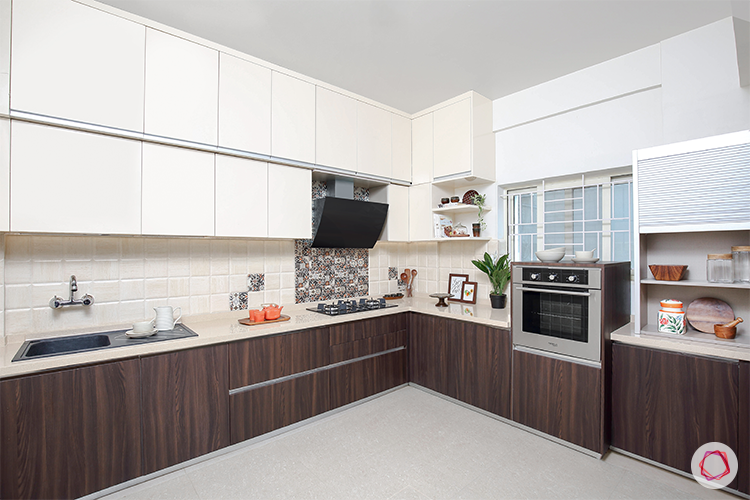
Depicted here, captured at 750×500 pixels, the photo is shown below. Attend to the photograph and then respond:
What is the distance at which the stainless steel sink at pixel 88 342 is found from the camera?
75.5 inches

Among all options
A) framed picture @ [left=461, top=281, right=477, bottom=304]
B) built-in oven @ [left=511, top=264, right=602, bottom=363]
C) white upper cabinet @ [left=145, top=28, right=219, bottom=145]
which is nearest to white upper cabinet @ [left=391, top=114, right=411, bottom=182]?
framed picture @ [left=461, top=281, right=477, bottom=304]

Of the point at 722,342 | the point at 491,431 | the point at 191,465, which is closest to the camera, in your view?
the point at 722,342

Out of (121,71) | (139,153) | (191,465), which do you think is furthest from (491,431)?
(121,71)

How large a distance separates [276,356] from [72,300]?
1.24 metres

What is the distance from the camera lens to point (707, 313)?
7.32 ft

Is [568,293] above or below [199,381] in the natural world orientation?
above

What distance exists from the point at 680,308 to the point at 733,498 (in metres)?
0.97

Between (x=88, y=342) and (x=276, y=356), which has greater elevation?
(x=88, y=342)

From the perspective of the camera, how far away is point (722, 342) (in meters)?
1.96

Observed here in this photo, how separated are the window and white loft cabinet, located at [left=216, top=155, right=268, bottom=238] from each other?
2220mm

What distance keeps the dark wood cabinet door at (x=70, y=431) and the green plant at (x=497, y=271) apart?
2658 millimetres

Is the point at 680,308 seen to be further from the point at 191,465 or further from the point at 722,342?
the point at 191,465

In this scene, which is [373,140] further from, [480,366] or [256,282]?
[480,366]

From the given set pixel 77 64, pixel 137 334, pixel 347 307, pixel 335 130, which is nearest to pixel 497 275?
pixel 347 307
